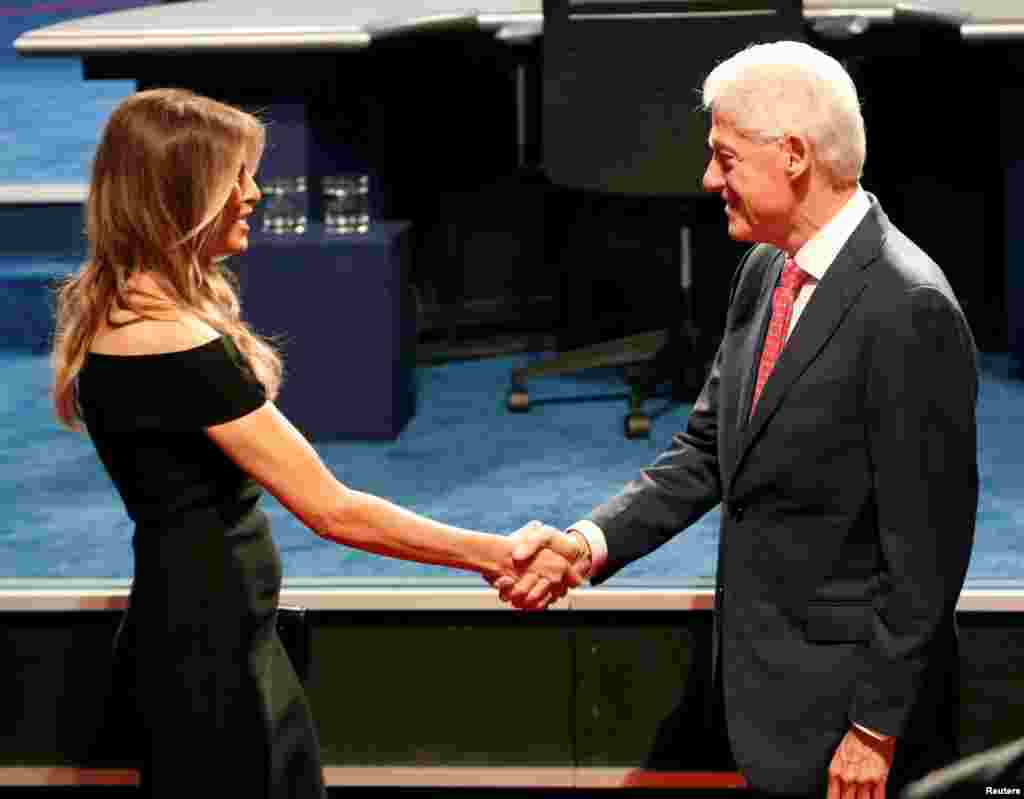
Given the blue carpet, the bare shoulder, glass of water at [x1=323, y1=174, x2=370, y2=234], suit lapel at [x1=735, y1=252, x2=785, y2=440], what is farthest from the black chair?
the bare shoulder

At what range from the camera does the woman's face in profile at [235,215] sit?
2.21m

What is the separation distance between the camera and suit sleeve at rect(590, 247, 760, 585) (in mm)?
2480

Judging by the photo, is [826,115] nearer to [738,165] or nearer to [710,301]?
[738,165]

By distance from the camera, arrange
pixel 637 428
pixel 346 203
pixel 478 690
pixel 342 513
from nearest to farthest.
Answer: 1. pixel 342 513
2. pixel 478 690
3. pixel 637 428
4. pixel 346 203

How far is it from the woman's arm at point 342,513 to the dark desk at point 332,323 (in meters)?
1.77

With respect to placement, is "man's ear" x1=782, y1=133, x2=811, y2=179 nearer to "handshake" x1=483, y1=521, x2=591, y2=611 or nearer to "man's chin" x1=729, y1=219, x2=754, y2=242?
"man's chin" x1=729, y1=219, x2=754, y2=242

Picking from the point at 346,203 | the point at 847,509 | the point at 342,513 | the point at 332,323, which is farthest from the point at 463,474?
the point at 847,509

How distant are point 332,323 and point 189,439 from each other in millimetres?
2241

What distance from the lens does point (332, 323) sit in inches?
173

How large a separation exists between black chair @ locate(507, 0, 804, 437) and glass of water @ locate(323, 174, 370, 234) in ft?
1.43

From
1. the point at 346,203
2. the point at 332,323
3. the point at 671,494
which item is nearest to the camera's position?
the point at 671,494

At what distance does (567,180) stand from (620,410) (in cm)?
55

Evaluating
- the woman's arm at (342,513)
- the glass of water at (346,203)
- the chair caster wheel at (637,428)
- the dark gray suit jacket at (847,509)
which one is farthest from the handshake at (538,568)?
the glass of water at (346,203)

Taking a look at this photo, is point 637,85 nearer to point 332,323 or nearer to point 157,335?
point 332,323
